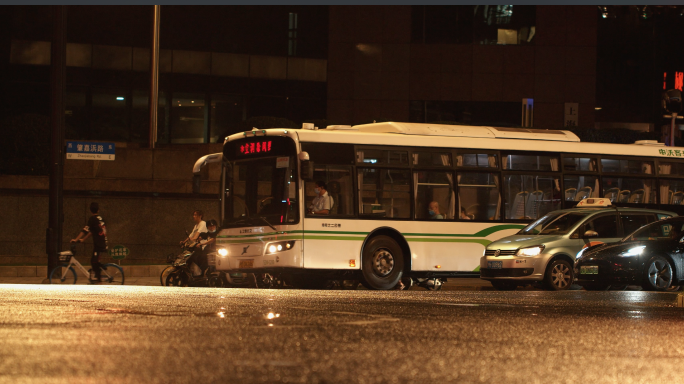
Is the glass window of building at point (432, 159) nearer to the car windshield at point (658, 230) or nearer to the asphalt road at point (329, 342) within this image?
the car windshield at point (658, 230)

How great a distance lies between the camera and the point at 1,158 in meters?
24.5

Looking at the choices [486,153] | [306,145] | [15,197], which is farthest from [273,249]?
[15,197]

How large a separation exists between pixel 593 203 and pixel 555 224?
1055mm

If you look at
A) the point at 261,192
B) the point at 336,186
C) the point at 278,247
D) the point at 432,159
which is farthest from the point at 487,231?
the point at 261,192

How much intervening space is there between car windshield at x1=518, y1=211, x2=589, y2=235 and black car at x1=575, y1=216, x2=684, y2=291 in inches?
64.5

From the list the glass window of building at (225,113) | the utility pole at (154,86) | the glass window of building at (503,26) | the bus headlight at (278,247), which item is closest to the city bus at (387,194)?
the bus headlight at (278,247)

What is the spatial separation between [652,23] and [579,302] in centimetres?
3537

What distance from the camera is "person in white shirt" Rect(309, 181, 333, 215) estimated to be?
1557 cm

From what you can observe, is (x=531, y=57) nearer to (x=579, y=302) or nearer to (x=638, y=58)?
(x=638, y=58)

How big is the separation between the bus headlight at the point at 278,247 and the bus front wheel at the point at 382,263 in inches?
54.3

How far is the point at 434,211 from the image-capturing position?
16.8 metres

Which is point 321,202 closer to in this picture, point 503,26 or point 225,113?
point 225,113

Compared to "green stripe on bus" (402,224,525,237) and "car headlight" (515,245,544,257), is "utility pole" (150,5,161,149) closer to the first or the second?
"green stripe on bus" (402,224,525,237)

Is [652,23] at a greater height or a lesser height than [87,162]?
greater
